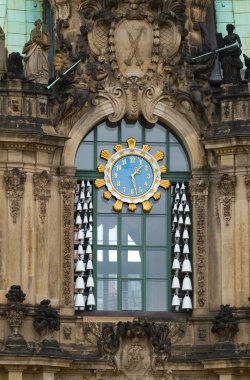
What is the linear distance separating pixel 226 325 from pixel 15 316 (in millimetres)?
3962

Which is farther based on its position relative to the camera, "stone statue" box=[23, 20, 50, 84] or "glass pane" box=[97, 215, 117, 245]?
"glass pane" box=[97, 215, 117, 245]

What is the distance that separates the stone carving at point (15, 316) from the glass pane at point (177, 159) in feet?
13.4

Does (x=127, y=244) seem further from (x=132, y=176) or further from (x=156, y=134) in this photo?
(x=156, y=134)

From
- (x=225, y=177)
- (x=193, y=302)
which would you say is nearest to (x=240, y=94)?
(x=225, y=177)

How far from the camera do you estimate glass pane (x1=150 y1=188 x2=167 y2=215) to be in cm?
3919

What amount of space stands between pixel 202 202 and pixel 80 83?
328 cm

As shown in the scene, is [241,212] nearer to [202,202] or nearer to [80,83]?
[202,202]

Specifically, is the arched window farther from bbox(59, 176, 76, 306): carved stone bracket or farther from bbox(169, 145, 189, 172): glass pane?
bbox(59, 176, 76, 306): carved stone bracket

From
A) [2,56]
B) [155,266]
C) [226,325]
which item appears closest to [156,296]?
[155,266]

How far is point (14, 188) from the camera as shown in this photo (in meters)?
38.2

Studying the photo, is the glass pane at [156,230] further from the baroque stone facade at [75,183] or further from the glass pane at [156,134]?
the glass pane at [156,134]

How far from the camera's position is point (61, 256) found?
127ft

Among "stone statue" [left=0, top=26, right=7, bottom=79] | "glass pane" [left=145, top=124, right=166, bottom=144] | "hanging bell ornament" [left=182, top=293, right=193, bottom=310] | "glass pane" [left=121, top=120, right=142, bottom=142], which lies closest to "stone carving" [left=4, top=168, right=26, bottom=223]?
"stone statue" [left=0, top=26, right=7, bottom=79]

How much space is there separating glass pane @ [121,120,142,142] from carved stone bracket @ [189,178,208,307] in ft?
4.60
